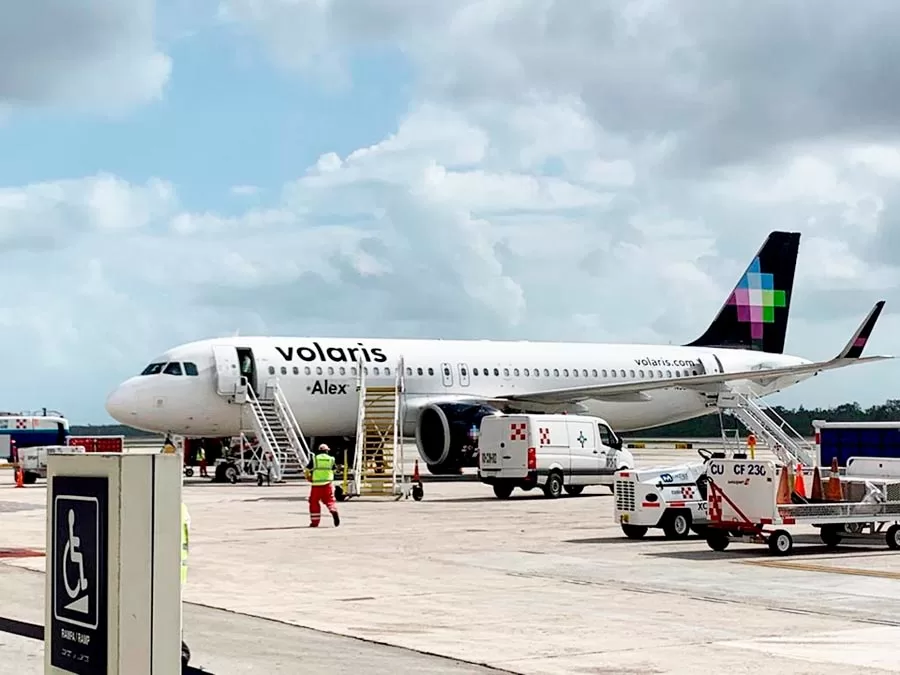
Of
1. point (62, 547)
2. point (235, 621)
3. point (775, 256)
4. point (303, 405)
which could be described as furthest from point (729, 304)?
point (62, 547)

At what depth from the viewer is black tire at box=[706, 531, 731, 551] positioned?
64.7 feet

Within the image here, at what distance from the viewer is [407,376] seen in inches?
1651

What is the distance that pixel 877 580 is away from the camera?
16219mm

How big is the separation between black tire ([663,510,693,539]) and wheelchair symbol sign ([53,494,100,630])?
1719 cm

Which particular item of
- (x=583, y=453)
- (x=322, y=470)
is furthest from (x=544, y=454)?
(x=322, y=470)

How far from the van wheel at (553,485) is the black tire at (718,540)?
12598 millimetres

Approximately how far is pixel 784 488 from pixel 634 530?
3.42 meters

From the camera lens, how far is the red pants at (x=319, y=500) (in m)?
24.6

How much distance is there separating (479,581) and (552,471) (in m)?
16.2

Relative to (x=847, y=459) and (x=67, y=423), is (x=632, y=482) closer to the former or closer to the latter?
(x=847, y=459)

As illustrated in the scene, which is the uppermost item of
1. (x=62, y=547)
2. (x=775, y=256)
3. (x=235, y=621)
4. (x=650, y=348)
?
(x=775, y=256)

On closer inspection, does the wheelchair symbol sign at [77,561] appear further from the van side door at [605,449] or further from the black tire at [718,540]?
the van side door at [605,449]

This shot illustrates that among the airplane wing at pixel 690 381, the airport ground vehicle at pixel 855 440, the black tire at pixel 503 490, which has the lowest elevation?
the black tire at pixel 503 490

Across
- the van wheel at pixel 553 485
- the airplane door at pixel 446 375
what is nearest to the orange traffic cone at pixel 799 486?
the van wheel at pixel 553 485
